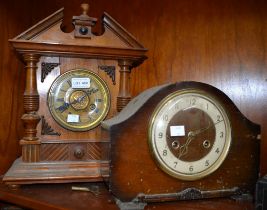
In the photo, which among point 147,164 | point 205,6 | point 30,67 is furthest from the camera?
point 205,6

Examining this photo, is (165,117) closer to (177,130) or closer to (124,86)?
(177,130)

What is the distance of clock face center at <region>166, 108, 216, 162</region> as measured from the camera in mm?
786

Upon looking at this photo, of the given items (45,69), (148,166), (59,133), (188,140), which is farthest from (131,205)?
(45,69)

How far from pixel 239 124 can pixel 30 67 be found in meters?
0.62

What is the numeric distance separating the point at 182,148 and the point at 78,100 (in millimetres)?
366

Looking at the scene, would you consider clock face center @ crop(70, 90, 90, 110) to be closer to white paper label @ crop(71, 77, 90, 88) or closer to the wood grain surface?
white paper label @ crop(71, 77, 90, 88)

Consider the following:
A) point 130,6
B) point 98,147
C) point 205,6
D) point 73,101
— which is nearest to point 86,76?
point 73,101

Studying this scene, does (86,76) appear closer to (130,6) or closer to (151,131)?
(151,131)

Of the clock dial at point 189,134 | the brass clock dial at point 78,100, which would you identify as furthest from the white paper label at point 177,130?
the brass clock dial at point 78,100

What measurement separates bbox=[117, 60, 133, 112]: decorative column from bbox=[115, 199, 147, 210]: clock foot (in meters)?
0.33

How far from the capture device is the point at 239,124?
835mm

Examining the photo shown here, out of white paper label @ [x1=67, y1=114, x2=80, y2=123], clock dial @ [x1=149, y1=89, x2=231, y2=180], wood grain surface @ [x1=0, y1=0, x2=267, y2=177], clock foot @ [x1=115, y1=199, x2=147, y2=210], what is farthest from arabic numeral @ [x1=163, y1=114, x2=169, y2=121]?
wood grain surface @ [x1=0, y1=0, x2=267, y2=177]

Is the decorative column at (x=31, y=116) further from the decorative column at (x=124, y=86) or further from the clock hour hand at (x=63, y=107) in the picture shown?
the decorative column at (x=124, y=86)

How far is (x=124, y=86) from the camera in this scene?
1010 millimetres
